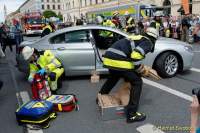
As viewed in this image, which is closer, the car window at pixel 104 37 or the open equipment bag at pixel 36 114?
the open equipment bag at pixel 36 114

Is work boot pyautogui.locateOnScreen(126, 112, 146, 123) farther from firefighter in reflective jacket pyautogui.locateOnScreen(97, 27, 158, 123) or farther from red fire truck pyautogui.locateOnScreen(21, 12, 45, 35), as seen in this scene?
red fire truck pyautogui.locateOnScreen(21, 12, 45, 35)

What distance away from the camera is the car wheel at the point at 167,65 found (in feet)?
26.2

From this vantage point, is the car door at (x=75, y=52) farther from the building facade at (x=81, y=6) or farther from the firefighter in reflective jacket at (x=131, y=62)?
the building facade at (x=81, y=6)

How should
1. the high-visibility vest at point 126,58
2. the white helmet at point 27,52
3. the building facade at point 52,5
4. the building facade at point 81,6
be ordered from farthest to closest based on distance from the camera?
the building facade at point 52,5 → the building facade at point 81,6 → the white helmet at point 27,52 → the high-visibility vest at point 126,58

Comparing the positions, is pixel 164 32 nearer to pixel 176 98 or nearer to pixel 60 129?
pixel 176 98

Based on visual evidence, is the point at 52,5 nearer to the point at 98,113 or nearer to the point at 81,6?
the point at 81,6

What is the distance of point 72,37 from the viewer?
8.15 meters

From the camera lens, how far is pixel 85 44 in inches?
315

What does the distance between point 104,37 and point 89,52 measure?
840 mm

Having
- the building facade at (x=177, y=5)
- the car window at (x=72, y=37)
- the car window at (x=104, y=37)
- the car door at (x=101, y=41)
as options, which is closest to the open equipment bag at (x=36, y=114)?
the car door at (x=101, y=41)

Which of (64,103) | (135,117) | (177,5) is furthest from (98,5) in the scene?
(135,117)

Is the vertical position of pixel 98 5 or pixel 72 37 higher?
pixel 98 5

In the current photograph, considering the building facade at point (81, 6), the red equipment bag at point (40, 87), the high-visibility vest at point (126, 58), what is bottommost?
the red equipment bag at point (40, 87)

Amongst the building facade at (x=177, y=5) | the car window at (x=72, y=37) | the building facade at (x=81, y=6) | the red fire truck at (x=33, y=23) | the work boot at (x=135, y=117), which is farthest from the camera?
the building facade at (x=81, y=6)
